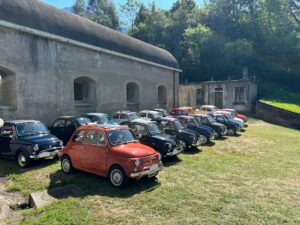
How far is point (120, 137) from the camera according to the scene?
8797 millimetres

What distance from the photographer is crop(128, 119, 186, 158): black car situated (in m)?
10.7

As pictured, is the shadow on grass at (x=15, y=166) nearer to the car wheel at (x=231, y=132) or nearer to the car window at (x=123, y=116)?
the car window at (x=123, y=116)

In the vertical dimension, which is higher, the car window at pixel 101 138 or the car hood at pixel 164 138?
the car window at pixel 101 138

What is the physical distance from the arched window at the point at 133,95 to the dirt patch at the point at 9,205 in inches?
625

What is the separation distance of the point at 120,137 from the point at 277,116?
21882 mm

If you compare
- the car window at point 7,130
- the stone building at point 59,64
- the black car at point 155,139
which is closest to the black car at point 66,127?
the stone building at point 59,64

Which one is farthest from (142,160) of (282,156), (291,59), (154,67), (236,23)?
(236,23)

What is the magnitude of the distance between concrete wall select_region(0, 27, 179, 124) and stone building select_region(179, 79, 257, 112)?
42.2 ft

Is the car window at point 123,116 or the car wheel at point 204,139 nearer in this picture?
the car wheel at point 204,139

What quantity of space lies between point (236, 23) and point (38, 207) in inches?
1728

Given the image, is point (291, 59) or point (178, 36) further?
point (178, 36)

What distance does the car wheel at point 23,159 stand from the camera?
10.1m

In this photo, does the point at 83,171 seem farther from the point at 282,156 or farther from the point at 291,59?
the point at 291,59

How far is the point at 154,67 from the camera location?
26750 millimetres
